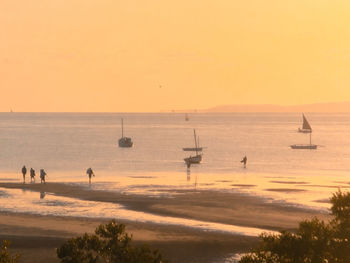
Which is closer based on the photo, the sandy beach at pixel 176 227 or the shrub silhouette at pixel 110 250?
the shrub silhouette at pixel 110 250

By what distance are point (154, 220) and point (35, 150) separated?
108 metres

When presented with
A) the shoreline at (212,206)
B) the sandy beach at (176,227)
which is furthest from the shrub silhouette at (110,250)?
the shoreline at (212,206)

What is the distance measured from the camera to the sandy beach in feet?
129

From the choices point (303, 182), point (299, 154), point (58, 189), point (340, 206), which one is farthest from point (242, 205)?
point (299, 154)

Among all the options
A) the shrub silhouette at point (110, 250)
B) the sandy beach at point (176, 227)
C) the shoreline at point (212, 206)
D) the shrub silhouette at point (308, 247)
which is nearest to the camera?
the shrub silhouette at point (110, 250)

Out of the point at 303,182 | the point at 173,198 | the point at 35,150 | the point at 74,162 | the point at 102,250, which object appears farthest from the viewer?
the point at 35,150

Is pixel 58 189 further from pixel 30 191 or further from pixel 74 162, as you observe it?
pixel 74 162

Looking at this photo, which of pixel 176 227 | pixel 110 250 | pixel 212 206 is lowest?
pixel 176 227

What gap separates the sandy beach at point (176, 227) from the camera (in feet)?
129

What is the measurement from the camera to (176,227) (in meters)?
46.2

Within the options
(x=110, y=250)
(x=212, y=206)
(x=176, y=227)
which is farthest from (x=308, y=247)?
(x=212, y=206)

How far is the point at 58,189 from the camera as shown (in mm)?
68938

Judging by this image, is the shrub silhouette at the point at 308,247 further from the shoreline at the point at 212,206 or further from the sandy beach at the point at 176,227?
the shoreline at the point at 212,206

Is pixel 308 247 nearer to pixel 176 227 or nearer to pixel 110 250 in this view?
pixel 110 250
